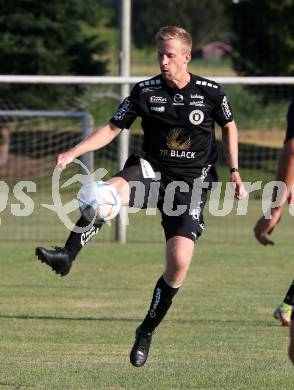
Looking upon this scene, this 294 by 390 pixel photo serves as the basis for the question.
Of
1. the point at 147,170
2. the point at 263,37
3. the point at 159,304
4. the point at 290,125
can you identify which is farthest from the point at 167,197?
the point at 263,37

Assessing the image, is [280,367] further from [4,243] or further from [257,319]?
[4,243]

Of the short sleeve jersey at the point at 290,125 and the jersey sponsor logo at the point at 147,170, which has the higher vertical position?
the short sleeve jersey at the point at 290,125

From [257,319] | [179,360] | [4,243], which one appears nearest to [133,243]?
[4,243]

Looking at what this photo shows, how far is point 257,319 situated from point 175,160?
2901 millimetres

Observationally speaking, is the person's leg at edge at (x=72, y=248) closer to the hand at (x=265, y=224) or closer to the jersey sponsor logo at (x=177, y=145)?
the jersey sponsor logo at (x=177, y=145)

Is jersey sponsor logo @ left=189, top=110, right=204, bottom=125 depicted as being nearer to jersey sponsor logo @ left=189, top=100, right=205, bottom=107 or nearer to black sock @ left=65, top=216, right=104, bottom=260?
jersey sponsor logo @ left=189, top=100, right=205, bottom=107

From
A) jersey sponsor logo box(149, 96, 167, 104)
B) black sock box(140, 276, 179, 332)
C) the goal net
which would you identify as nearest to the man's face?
jersey sponsor logo box(149, 96, 167, 104)

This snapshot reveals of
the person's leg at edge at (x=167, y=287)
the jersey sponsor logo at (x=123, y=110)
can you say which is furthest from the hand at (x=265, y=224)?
the jersey sponsor logo at (x=123, y=110)

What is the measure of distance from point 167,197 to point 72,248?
0.79m

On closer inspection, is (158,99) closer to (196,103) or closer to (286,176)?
(196,103)

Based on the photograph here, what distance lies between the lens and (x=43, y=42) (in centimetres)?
3180

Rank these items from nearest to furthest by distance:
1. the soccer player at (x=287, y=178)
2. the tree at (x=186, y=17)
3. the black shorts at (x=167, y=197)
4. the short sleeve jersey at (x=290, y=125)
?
the soccer player at (x=287, y=178) → the short sleeve jersey at (x=290, y=125) → the black shorts at (x=167, y=197) → the tree at (x=186, y=17)

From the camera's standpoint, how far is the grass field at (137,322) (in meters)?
7.58

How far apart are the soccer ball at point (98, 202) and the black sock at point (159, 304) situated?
2.71 feet
